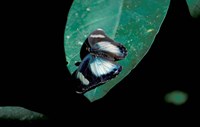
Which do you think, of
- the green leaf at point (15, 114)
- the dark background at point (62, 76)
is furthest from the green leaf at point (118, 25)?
the dark background at point (62, 76)

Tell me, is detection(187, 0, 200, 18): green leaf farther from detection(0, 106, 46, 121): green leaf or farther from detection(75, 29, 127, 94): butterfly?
detection(0, 106, 46, 121): green leaf

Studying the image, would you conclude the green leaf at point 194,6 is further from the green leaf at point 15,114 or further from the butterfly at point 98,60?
the green leaf at point 15,114

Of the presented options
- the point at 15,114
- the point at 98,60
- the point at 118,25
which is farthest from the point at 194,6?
the point at 15,114

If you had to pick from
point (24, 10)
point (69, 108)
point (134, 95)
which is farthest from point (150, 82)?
point (24, 10)

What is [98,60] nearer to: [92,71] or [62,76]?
[92,71]

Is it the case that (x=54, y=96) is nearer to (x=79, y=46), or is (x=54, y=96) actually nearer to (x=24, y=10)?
(x=24, y=10)
